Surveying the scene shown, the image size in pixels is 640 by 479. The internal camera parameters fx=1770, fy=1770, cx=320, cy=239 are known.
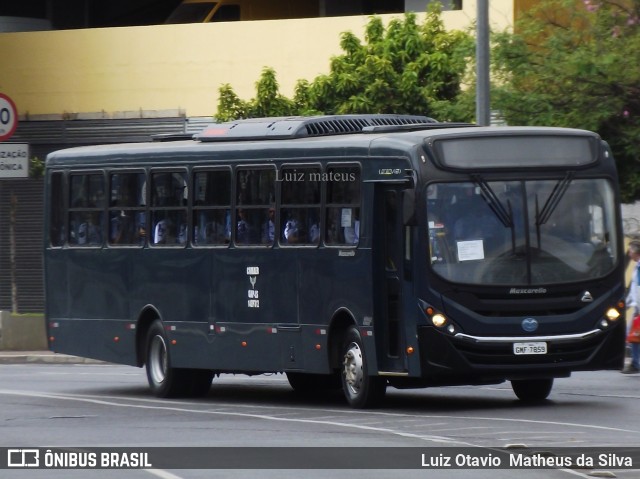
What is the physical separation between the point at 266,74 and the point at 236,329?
42.6 ft

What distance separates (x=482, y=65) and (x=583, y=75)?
163 cm

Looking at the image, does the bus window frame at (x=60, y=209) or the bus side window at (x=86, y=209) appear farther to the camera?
the bus window frame at (x=60, y=209)

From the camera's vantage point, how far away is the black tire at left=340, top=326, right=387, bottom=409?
674 inches

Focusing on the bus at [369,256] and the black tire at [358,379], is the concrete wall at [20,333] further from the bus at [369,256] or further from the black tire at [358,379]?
the black tire at [358,379]

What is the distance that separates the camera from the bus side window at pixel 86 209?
69.8 ft

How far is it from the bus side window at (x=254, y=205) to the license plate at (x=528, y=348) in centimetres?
330

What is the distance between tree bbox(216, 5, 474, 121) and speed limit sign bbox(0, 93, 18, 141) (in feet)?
13.3

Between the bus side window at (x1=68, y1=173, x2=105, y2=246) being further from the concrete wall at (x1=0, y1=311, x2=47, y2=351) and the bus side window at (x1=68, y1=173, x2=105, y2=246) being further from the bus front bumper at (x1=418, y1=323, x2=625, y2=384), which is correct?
the concrete wall at (x1=0, y1=311, x2=47, y2=351)

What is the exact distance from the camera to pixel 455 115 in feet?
86.7

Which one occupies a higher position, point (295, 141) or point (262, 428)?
point (295, 141)

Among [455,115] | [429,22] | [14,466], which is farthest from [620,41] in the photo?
[14,466]

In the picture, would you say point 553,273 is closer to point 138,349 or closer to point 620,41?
point 138,349

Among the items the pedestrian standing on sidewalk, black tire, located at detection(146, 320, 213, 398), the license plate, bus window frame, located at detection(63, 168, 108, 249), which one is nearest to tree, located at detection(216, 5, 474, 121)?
the pedestrian standing on sidewalk

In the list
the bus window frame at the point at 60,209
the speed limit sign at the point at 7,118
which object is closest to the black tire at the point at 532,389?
the bus window frame at the point at 60,209
